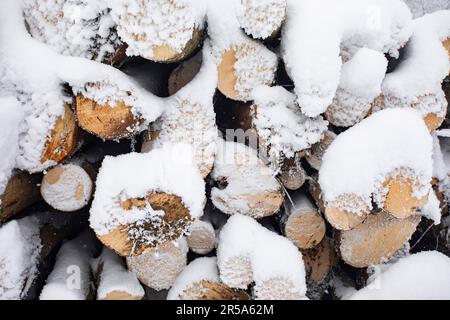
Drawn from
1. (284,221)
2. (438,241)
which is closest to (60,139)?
(284,221)

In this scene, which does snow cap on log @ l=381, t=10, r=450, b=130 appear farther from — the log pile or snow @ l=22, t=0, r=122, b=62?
snow @ l=22, t=0, r=122, b=62

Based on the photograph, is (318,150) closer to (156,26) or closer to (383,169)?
(383,169)

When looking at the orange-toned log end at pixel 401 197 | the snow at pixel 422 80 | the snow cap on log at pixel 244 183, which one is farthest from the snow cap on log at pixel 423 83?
the snow cap on log at pixel 244 183

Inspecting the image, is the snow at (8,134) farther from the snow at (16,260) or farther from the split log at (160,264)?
the split log at (160,264)

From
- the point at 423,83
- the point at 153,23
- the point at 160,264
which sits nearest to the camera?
the point at 153,23

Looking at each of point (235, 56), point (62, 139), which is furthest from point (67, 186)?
point (235, 56)

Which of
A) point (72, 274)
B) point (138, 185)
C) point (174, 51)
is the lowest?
point (72, 274)
